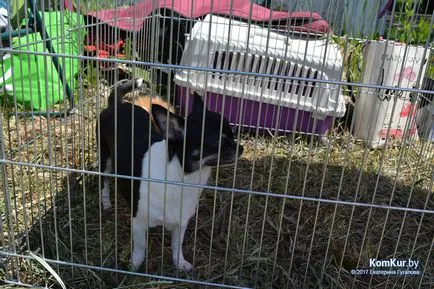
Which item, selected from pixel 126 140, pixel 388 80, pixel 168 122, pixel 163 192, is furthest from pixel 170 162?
pixel 388 80

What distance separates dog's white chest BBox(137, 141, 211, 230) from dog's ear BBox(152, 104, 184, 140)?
0.12 metres

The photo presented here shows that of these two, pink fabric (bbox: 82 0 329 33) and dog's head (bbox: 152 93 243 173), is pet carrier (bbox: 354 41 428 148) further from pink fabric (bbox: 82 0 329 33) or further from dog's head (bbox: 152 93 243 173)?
dog's head (bbox: 152 93 243 173)

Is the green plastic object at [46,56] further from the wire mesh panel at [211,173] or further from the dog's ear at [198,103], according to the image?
the dog's ear at [198,103]

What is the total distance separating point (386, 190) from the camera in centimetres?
269

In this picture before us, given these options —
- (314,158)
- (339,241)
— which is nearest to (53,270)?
(339,241)

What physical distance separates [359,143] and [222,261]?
5.57ft

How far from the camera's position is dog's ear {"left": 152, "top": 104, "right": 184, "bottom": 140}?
155 cm

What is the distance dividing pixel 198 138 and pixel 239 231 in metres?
0.71

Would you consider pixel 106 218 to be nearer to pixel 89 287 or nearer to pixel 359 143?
pixel 89 287

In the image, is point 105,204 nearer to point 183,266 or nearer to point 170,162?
point 183,266

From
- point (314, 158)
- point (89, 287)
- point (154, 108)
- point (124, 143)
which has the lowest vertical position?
point (89, 287)

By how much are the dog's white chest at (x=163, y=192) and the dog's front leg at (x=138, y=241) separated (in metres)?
0.03

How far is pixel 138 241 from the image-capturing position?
1869 millimetres

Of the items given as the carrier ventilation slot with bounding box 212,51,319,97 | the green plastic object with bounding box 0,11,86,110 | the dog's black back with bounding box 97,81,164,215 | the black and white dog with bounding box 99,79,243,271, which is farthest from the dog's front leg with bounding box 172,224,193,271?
the carrier ventilation slot with bounding box 212,51,319,97
